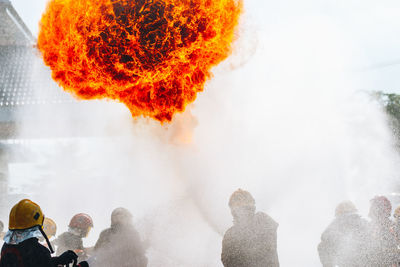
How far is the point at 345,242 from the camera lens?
4.26m

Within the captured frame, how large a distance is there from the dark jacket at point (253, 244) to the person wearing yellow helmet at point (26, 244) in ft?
5.03

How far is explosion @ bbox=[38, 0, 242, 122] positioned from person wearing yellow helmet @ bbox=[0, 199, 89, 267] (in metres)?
2.54

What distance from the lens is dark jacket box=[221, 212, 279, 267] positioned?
11.3 feet

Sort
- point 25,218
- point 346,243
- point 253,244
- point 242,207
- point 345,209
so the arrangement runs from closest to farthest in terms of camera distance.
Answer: point 25,218 < point 253,244 < point 242,207 < point 346,243 < point 345,209

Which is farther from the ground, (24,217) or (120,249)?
(120,249)

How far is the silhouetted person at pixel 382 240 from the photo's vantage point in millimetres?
4043

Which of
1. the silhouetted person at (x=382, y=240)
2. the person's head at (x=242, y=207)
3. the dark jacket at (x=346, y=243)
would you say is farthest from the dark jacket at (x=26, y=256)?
the silhouetted person at (x=382, y=240)

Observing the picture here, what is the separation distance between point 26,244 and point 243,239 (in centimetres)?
208

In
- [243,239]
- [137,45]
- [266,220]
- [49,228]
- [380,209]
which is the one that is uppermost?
[380,209]

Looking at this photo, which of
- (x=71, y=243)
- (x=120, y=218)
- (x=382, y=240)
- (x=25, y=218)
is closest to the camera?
(x=25, y=218)

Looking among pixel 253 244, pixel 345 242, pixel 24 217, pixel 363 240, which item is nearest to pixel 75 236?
pixel 24 217

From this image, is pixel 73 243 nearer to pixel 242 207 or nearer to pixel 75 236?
pixel 75 236

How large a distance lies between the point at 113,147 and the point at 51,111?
2974 mm

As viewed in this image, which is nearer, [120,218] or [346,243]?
[346,243]
